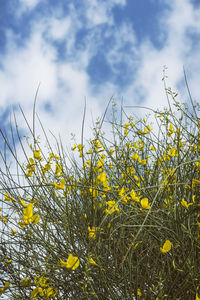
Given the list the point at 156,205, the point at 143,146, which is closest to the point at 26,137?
the point at 143,146

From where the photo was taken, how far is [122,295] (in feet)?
A: 3.62

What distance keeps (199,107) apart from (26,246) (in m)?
1.31

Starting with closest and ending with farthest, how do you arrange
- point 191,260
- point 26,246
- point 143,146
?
1. point 191,260
2. point 26,246
3. point 143,146

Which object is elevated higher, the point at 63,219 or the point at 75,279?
the point at 63,219

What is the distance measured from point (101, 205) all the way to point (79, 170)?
365 millimetres

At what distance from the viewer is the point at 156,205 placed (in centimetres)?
121

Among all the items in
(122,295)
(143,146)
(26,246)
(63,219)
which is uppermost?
(143,146)

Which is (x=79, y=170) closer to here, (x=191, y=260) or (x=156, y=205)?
(x=156, y=205)

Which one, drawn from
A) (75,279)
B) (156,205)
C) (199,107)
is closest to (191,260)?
(156,205)

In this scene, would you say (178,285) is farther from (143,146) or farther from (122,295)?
(143,146)

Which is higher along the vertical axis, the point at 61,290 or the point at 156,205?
the point at 156,205

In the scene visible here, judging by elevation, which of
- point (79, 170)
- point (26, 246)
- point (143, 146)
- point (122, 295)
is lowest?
point (122, 295)

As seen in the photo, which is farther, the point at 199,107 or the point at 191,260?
the point at 199,107

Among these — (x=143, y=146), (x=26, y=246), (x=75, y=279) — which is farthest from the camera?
(x=143, y=146)
